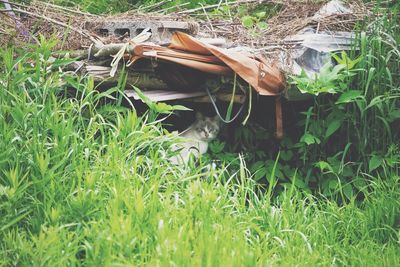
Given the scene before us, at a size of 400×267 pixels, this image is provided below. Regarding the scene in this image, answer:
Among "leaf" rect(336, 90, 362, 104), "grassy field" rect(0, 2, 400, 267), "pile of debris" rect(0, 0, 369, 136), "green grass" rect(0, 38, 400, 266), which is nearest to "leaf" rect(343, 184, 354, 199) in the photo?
"grassy field" rect(0, 2, 400, 267)

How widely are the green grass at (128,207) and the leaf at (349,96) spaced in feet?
1.95

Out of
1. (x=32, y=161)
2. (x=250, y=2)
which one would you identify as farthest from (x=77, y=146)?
(x=250, y=2)

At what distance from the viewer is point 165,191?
345 cm

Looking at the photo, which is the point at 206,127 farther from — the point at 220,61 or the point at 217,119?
the point at 220,61

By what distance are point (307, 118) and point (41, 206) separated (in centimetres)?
206

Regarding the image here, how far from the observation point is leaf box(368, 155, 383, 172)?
412cm

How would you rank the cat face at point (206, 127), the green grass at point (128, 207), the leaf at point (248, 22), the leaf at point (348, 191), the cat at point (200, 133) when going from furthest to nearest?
the leaf at point (248, 22) < the cat face at point (206, 127) < the cat at point (200, 133) < the leaf at point (348, 191) < the green grass at point (128, 207)

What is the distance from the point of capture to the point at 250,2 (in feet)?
22.3

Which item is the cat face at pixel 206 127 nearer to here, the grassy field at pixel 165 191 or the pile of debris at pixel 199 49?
the pile of debris at pixel 199 49

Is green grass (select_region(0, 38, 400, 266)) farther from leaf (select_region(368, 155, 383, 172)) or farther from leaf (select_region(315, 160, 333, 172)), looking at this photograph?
leaf (select_region(315, 160, 333, 172))

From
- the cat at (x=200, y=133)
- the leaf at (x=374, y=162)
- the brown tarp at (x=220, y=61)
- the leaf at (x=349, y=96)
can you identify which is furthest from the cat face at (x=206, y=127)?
the leaf at (x=374, y=162)

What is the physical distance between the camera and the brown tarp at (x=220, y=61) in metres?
4.17

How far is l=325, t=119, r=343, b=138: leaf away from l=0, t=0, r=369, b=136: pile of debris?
1.32 feet

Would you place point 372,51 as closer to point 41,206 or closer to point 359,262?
point 359,262
